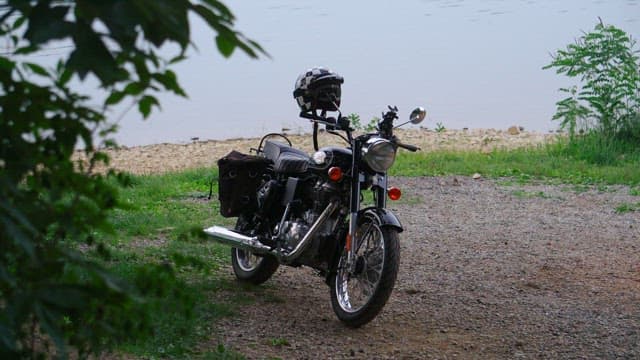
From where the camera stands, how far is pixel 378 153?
4.57 m

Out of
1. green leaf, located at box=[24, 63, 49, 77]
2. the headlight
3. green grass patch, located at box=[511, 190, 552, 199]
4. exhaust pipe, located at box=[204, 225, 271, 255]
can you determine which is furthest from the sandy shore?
green leaf, located at box=[24, 63, 49, 77]

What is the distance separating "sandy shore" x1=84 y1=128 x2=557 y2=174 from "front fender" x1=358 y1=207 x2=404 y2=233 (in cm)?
557

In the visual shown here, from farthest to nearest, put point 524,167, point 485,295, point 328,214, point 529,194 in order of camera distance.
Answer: point 524,167, point 529,194, point 485,295, point 328,214

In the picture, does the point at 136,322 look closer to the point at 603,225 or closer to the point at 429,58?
the point at 603,225

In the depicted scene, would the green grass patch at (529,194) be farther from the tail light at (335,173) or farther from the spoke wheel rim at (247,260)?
the tail light at (335,173)

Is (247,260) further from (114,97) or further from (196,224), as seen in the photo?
(114,97)

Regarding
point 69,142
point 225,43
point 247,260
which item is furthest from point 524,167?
point 225,43

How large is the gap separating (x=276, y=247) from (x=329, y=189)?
397 mm

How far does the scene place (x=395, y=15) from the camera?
60.4 ft

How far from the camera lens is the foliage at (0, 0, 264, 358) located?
1655 mm

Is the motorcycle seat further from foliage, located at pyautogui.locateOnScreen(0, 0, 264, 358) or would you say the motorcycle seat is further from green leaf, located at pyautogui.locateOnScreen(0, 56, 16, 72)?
green leaf, located at pyautogui.locateOnScreen(0, 56, 16, 72)

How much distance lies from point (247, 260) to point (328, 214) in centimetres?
77

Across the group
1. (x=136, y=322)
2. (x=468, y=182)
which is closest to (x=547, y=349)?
(x=136, y=322)

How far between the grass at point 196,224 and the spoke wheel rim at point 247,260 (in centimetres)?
10
